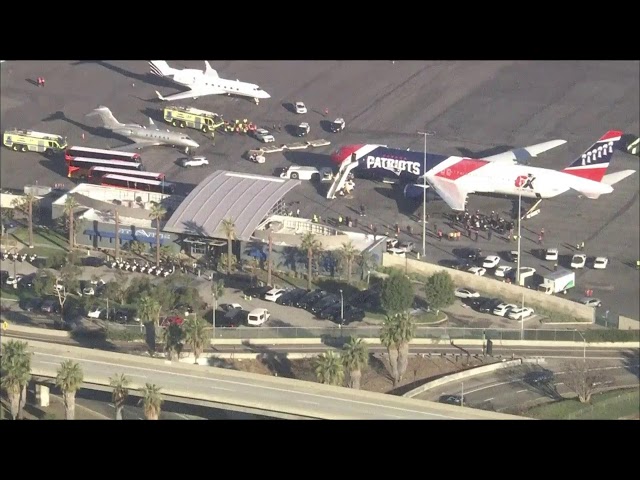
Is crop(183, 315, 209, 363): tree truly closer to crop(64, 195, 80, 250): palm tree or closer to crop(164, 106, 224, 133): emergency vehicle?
crop(64, 195, 80, 250): palm tree

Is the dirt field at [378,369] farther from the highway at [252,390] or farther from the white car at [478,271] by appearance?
the white car at [478,271]

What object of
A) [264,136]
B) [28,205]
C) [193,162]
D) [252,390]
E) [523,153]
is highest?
[264,136]

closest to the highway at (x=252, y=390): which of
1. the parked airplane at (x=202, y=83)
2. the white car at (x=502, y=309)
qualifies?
the white car at (x=502, y=309)

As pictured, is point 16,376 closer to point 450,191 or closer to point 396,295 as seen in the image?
point 396,295

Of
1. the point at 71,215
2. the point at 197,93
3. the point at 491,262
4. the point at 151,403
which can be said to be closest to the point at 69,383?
the point at 151,403

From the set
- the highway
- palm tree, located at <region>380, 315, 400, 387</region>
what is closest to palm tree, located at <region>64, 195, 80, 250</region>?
the highway
